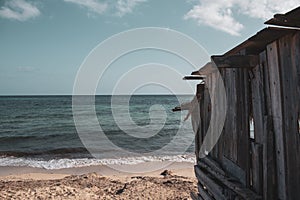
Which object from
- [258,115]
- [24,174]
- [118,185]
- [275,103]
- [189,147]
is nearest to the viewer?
[275,103]

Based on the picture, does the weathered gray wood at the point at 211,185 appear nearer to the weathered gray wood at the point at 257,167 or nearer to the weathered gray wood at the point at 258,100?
the weathered gray wood at the point at 257,167

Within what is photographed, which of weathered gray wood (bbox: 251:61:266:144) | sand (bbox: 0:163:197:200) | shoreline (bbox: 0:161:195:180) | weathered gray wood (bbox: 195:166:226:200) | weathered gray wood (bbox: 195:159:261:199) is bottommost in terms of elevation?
shoreline (bbox: 0:161:195:180)

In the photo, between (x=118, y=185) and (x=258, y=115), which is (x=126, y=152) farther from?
(x=258, y=115)

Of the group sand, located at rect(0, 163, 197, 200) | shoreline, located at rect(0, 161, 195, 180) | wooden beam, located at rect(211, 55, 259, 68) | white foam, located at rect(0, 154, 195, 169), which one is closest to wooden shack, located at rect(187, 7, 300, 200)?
wooden beam, located at rect(211, 55, 259, 68)

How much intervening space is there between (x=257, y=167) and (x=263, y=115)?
0.60 m

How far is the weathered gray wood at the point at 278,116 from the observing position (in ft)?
8.14

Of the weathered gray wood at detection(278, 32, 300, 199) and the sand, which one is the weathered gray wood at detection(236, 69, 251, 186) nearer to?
the weathered gray wood at detection(278, 32, 300, 199)

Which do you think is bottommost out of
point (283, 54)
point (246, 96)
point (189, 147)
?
point (189, 147)

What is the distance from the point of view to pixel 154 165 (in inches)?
548

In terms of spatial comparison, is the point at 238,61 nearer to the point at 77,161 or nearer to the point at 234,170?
the point at 234,170

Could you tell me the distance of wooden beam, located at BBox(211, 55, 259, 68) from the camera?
2951 millimetres

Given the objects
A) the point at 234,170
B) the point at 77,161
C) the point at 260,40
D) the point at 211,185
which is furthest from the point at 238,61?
the point at 77,161

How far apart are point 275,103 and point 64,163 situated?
540 inches

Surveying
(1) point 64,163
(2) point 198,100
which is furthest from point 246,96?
(1) point 64,163
